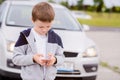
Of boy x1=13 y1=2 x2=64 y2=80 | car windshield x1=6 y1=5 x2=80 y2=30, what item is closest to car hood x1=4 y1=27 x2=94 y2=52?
car windshield x1=6 y1=5 x2=80 y2=30

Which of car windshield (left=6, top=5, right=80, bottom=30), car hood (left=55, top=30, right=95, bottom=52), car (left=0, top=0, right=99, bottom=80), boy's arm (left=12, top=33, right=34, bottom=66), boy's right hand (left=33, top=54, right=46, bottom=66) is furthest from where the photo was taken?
car windshield (left=6, top=5, right=80, bottom=30)

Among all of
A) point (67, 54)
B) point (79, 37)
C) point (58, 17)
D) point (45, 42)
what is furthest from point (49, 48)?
point (58, 17)

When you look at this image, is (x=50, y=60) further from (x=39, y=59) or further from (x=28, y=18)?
(x=28, y=18)

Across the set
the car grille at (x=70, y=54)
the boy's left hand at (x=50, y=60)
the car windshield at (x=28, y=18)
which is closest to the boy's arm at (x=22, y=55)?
the boy's left hand at (x=50, y=60)

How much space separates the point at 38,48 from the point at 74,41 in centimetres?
338

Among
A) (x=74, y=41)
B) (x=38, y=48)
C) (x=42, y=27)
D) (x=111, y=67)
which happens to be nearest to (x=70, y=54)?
(x=74, y=41)

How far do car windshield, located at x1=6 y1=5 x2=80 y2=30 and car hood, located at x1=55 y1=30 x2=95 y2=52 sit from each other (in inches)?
15.6

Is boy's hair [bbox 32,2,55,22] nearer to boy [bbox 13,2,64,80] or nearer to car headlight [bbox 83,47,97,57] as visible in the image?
boy [bbox 13,2,64,80]

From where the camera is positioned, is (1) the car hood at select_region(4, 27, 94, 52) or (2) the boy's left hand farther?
(1) the car hood at select_region(4, 27, 94, 52)

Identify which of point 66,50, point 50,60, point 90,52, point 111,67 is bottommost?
point 111,67

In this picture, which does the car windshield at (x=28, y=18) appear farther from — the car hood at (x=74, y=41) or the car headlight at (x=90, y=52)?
the car headlight at (x=90, y=52)

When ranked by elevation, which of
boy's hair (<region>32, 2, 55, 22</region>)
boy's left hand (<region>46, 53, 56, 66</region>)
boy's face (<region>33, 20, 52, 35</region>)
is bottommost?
boy's left hand (<region>46, 53, 56, 66</region>)

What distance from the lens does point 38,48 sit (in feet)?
11.8

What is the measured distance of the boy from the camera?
346 cm
